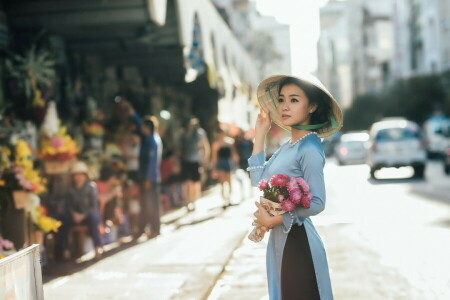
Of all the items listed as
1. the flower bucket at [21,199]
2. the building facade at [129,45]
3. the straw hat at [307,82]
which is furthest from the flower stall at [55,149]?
the straw hat at [307,82]

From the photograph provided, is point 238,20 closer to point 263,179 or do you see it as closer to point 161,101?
point 161,101

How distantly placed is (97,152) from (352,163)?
90.5 feet

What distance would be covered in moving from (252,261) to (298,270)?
4.36 m

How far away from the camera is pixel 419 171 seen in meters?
22.0

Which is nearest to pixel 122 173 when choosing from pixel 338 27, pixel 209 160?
pixel 209 160

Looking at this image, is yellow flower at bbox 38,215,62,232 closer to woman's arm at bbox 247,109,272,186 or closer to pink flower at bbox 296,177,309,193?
woman's arm at bbox 247,109,272,186

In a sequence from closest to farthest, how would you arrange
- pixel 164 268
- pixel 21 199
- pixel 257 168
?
1. pixel 257 168
2. pixel 21 199
3. pixel 164 268

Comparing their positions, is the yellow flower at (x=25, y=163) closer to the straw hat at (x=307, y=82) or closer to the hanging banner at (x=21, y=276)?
the hanging banner at (x=21, y=276)

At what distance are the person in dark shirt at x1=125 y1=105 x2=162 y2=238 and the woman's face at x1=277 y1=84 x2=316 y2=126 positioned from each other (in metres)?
6.93

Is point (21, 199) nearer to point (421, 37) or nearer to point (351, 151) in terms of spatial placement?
point (351, 151)

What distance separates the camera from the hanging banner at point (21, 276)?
3.38 metres

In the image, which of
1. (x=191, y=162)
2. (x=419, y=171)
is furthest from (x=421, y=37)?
(x=191, y=162)

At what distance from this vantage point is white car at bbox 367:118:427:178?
2162 cm

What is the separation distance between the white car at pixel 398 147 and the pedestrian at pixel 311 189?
1864cm
